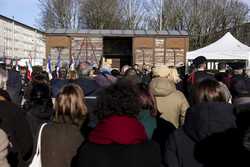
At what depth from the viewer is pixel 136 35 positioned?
3284 centimetres

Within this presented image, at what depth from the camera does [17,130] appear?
196 inches

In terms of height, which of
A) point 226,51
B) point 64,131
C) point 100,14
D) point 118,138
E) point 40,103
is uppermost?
point 100,14

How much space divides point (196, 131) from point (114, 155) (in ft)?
2.76

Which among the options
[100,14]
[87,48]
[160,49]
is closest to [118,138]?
[87,48]

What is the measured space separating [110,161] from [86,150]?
0.18 meters

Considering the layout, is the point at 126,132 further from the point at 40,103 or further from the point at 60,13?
the point at 60,13

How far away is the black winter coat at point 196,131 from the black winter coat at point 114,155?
0.61 meters

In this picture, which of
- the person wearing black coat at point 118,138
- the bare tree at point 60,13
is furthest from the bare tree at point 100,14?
the person wearing black coat at point 118,138

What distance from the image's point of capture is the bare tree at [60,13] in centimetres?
6044

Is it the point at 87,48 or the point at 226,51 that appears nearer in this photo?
the point at 226,51

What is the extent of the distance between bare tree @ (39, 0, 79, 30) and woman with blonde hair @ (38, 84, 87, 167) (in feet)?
185

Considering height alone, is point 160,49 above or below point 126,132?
above

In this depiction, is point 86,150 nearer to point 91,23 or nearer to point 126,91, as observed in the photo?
point 126,91

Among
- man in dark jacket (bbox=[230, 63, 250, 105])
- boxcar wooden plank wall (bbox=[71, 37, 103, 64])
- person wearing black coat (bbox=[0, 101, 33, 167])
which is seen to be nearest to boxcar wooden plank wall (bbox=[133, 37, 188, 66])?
boxcar wooden plank wall (bbox=[71, 37, 103, 64])
